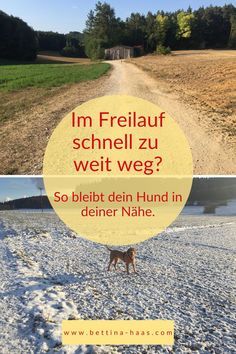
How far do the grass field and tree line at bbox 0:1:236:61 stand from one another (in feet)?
0.51

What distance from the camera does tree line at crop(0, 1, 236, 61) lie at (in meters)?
3.01

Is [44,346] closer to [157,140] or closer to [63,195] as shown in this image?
[63,195]

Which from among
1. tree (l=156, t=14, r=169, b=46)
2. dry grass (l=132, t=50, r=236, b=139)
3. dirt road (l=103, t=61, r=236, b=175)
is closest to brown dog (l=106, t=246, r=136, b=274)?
dirt road (l=103, t=61, r=236, b=175)

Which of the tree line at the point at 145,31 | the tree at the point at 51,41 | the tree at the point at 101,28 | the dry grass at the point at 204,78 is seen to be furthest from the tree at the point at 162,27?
the tree at the point at 51,41

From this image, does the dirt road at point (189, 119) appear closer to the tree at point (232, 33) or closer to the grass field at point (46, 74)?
the grass field at point (46, 74)

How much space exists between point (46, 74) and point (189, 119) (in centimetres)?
107

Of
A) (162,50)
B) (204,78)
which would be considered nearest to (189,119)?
(162,50)

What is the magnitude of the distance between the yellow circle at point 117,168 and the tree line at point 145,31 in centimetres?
34

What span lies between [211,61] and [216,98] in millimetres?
248

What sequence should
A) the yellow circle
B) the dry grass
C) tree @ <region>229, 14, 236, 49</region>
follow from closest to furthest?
the yellow circle → tree @ <region>229, 14, 236, 49</region> → the dry grass

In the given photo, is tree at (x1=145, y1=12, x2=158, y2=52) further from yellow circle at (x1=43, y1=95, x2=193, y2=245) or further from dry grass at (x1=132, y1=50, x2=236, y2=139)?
yellow circle at (x1=43, y1=95, x2=193, y2=245)

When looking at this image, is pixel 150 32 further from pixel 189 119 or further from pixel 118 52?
pixel 189 119

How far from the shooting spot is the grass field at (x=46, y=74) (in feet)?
11.0

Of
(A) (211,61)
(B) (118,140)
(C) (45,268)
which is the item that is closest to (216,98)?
(A) (211,61)
